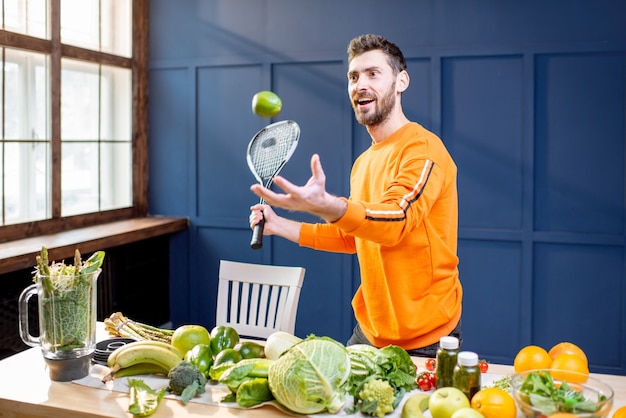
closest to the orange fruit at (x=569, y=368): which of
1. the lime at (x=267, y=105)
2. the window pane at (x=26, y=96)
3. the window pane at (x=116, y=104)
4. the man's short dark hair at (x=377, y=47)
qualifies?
the man's short dark hair at (x=377, y=47)

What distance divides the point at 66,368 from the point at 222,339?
0.41m

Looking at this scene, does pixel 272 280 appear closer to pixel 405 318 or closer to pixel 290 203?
pixel 405 318

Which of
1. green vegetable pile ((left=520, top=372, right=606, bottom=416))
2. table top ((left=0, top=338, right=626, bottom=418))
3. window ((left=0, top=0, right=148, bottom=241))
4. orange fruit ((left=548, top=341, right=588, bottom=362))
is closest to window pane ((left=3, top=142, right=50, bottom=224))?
window ((left=0, top=0, right=148, bottom=241))

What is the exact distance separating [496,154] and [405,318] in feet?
6.71

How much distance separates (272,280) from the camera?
2.73 m

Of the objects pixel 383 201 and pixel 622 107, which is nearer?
pixel 383 201

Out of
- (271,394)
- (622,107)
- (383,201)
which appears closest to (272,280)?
(383,201)

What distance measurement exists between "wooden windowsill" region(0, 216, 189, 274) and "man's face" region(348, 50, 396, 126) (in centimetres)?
149

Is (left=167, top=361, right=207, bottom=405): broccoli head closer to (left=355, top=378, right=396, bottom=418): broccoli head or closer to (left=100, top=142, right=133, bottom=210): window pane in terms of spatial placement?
(left=355, top=378, right=396, bottom=418): broccoli head

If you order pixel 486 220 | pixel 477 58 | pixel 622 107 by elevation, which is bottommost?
pixel 486 220

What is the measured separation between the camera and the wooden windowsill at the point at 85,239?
3133 millimetres

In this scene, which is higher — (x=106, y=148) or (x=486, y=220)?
(x=106, y=148)

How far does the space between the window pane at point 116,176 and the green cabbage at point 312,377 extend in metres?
3.09

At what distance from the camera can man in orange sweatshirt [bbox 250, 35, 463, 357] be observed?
6.59 feet
